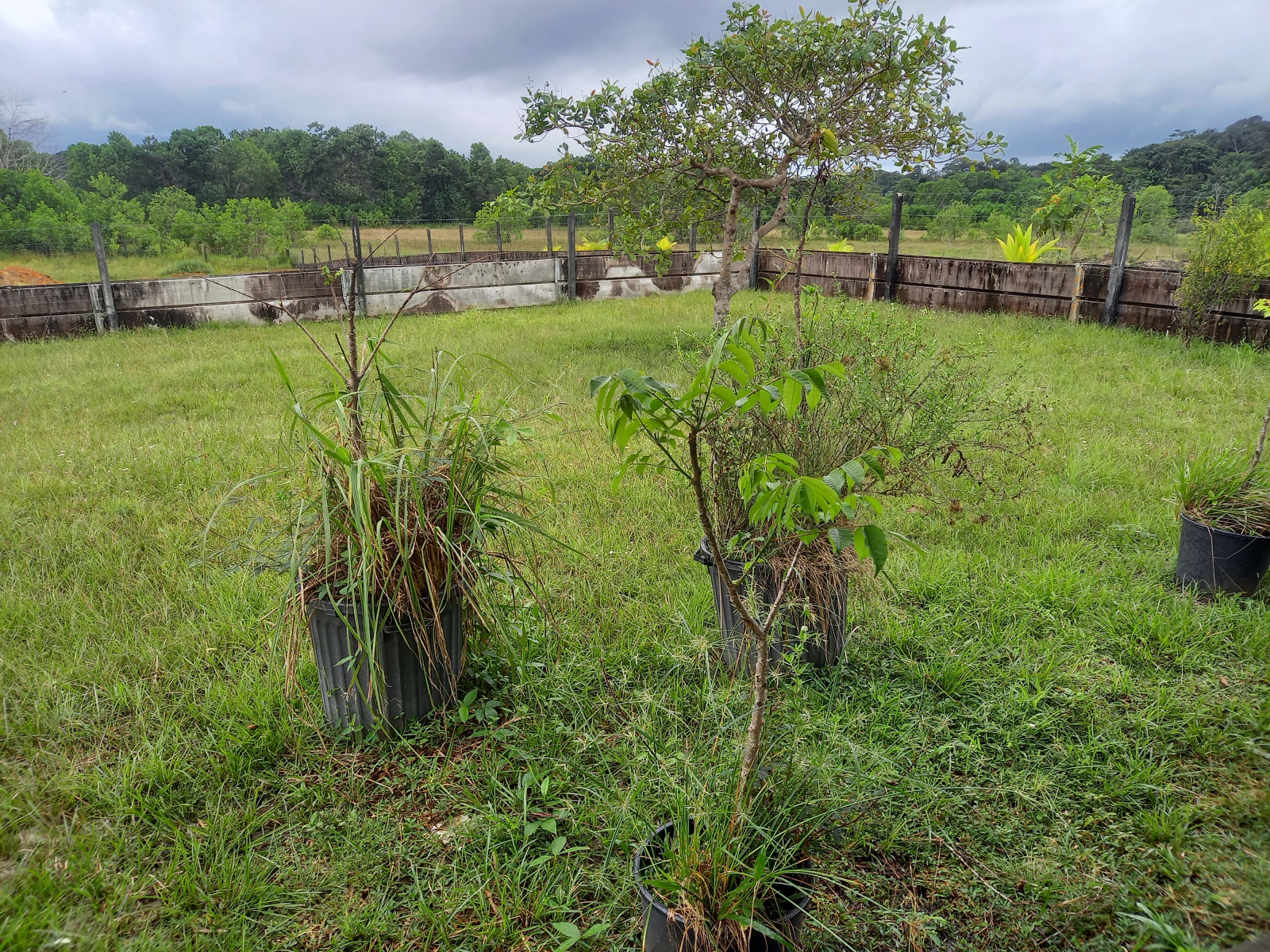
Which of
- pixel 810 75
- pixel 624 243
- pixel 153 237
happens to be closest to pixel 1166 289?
pixel 810 75

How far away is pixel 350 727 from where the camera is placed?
6.87ft

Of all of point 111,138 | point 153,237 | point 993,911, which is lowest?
point 993,911

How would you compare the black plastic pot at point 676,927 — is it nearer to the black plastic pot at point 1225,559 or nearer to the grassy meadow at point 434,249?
the black plastic pot at point 1225,559

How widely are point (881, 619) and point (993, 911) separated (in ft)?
3.82

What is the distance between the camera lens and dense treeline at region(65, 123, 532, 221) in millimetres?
29453

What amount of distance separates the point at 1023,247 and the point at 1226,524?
357 inches

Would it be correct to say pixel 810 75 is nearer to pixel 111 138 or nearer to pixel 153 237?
pixel 153 237

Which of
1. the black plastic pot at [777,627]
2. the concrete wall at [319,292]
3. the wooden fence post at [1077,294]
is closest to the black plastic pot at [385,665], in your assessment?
the black plastic pot at [777,627]

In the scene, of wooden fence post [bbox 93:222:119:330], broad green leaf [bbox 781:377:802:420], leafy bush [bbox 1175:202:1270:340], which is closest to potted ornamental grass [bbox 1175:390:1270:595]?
broad green leaf [bbox 781:377:802:420]

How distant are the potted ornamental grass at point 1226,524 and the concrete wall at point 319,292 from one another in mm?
6655

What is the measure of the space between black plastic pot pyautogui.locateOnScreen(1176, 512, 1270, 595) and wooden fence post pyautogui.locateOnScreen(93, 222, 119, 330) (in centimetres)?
1031

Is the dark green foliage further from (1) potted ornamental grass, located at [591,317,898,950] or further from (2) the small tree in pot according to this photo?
(1) potted ornamental grass, located at [591,317,898,950]

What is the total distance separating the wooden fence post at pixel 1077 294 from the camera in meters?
8.05

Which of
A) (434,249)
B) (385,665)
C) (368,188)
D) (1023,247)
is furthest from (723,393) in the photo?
(368,188)
